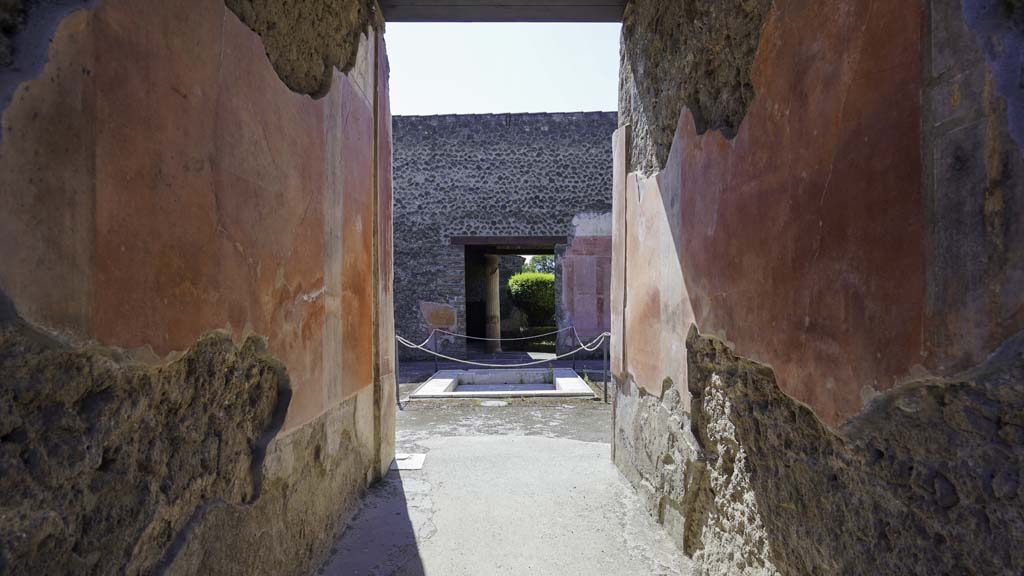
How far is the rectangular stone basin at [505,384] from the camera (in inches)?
249

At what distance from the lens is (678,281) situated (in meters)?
2.51

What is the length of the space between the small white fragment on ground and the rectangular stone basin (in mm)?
2262

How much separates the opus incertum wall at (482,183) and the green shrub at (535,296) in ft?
20.6

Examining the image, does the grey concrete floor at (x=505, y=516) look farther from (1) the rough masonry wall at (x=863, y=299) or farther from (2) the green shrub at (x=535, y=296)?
(2) the green shrub at (x=535, y=296)

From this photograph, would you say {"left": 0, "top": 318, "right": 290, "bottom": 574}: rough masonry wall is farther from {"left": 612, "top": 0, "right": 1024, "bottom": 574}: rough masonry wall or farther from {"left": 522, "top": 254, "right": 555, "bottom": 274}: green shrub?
{"left": 522, "top": 254, "right": 555, "bottom": 274}: green shrub

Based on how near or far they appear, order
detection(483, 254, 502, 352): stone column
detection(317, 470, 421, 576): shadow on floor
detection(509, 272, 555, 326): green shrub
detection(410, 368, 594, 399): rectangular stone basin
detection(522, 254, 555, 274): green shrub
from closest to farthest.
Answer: detection(317, 470, 421, 576): shadow on floor < detection(410, 368, 594, 399): rectangular stone basin < detection(483, 254, 502, 352): stone column < detection(509, 272, 555, 326): green shrub < detection(522, 254, 555, 274): green shrub

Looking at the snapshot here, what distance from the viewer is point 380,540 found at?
8.77 ft

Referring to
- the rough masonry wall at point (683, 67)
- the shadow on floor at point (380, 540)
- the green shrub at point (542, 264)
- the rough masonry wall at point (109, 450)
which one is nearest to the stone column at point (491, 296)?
the rough masonry wall at point (683, 67)

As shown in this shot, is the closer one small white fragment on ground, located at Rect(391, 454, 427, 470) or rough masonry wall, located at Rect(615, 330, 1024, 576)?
rough masonry wall, located at Rect(615, 330, 1024, 576)

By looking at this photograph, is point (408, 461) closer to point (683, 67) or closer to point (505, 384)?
point (683, 67)

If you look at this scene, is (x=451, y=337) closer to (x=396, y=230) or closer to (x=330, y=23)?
(x=396, y=230)

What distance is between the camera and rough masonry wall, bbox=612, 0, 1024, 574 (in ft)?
3.01

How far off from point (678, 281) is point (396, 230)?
29.1ft

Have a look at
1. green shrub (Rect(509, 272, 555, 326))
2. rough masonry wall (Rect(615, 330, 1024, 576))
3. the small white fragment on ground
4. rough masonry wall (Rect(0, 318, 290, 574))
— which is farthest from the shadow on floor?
green shrub (Rect(509, 272, 555, 326))
